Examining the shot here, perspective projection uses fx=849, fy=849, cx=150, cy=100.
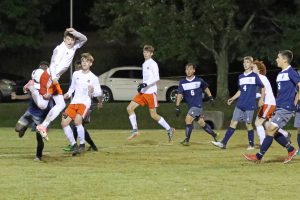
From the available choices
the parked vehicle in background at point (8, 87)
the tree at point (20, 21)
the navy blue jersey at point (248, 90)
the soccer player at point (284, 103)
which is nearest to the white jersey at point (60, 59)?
the navy blue jersey at point (248, 90)

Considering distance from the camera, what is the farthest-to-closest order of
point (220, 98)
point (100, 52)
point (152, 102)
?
point (100, 52)
point (220, 98)
point (152, 102)

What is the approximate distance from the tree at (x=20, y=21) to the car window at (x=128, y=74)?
5.50 meters

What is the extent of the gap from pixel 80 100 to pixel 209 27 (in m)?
19.9

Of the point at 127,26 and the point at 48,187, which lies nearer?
the point at 48,187

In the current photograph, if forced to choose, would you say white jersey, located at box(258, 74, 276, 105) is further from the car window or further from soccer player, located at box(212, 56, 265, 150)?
the car window

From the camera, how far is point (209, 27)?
121 ft

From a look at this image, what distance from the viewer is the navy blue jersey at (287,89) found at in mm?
15375

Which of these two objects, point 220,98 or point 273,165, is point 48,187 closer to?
point 273,165

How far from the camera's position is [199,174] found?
552 inches

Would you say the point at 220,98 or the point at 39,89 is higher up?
the point at 39,89

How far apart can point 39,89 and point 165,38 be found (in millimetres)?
20479

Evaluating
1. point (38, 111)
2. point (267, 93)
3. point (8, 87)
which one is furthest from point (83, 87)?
point (8, 87)

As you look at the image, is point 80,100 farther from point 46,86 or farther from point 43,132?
point 43,132

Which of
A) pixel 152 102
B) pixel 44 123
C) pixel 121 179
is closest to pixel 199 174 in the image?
pixel 121 179
